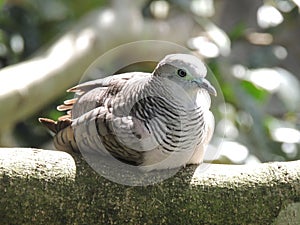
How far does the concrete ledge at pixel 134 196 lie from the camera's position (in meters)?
1.10

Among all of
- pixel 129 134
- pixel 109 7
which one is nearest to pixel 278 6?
pixel 109 7

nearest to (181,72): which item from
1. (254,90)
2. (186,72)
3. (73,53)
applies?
(186,72)

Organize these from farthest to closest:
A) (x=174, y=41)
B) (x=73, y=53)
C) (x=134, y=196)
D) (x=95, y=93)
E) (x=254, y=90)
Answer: (x=174, y=41)
(x=254, y=90)
(x=73, y=53)
(x=95, y=93)
(x=134, y=196)

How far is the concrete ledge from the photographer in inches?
43.3

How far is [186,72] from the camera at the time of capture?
119 cm

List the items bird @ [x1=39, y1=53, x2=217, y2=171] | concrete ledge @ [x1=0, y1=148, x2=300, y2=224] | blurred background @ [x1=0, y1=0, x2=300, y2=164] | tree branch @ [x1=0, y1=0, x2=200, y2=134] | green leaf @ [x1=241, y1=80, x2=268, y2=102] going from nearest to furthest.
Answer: concrete ledge @ [x1=0, y1=148, x2=300, y2=224] < bird @ [x1=39, y1=53, x2=217, y2=171] < tree branch @ [x1=0, y1=0, x2=200, y2=134] < blurred background @ [x1=0, y1=0, x2=300, y2=164] < green leaf @ [x1=241, y1=80, x2=268, y2=102]

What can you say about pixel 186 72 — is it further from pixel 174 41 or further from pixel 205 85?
pixel 174 41

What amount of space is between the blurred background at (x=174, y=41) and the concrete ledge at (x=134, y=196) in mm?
1162

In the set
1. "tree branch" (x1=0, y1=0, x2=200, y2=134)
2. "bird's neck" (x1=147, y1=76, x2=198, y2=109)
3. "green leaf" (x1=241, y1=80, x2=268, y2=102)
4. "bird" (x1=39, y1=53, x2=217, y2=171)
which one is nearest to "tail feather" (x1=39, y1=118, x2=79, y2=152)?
"bird" (x1=39, y1=53, x2=217, y2=171)

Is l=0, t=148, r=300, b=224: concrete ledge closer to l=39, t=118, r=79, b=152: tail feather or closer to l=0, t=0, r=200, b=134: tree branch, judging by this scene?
l=39, t=118, r=79, b=152: tail feather

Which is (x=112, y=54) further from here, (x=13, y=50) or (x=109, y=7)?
(x=13, y=50)

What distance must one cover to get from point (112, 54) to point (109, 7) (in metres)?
0.26

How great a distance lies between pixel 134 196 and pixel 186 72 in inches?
8.6

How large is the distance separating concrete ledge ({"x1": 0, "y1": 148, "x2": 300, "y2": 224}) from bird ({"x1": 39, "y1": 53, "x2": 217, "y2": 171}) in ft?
0.24
